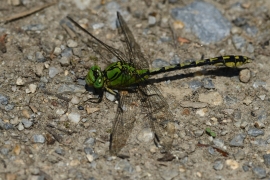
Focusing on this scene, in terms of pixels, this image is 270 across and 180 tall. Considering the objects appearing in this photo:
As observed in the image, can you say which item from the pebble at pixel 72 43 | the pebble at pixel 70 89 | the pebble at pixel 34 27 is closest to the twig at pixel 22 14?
the pebble at pixel 34 27

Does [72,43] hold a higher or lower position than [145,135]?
higher

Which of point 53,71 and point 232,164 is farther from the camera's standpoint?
point 53,71

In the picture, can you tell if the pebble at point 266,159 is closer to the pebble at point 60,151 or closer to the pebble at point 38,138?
the pebble at point 60,151

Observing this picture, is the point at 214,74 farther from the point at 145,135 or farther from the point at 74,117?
the point at 74,117

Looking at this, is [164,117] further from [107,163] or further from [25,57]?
[25,57]

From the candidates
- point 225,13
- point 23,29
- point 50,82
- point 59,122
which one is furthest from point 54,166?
point 225,13

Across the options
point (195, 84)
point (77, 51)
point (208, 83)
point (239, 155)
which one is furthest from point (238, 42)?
point (77, 51)

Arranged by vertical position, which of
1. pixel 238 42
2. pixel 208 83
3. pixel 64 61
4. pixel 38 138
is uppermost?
pixel 238 42
